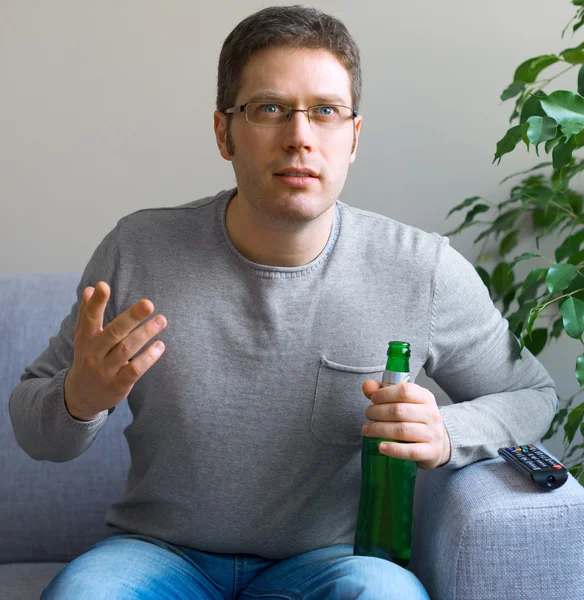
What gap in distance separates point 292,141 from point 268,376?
1.18 ft

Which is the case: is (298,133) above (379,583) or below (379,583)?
above

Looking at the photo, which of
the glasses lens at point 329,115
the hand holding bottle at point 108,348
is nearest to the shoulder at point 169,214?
the glasses lens at point 329,115

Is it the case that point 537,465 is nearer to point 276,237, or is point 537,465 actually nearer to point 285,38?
point 276,237

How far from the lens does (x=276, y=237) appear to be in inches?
50.4

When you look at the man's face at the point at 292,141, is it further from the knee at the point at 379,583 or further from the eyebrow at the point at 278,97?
the knee at the point at 379,583

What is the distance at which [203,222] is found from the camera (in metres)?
1.35

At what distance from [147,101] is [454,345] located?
0.99 m

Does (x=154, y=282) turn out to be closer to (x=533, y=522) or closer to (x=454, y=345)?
(x=454, y=345)

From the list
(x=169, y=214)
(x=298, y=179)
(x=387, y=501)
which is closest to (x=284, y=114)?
(x=298, y=179)

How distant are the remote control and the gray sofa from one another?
0.04 feet

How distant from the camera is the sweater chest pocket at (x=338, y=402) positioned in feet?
4.15

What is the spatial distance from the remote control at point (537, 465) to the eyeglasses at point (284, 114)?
1.86 ft

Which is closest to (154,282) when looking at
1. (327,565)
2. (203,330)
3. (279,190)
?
(203,330)

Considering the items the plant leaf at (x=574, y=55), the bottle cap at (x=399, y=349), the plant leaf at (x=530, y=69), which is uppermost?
the plant leaf at (x=574, y=55)
